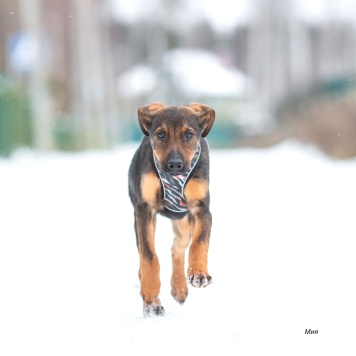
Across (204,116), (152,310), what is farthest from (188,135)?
(152,310)

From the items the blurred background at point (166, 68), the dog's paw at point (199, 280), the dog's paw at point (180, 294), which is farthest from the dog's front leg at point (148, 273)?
the blurred background at point (166, 68)

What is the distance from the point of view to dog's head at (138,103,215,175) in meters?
6.32

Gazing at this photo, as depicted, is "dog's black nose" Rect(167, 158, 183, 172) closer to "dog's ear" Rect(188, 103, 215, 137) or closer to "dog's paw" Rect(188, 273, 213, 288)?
"dog's ear" Rect(188, 103, 215, 137)

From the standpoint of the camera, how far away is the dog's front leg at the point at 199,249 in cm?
609

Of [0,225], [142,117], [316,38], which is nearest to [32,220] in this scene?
[0,225]

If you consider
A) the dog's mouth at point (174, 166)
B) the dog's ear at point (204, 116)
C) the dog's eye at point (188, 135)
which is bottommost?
the dog's mouth at point (174, 166)

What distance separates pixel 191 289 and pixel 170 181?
1421 millimetres

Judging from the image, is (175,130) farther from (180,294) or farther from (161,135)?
(180,294)

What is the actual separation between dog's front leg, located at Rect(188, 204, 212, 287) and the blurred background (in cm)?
2251

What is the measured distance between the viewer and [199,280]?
19.9 ft

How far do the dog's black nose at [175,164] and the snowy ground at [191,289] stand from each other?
983 millimetres

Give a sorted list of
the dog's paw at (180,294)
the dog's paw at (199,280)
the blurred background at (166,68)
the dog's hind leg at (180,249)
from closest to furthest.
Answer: the dog's paw at (199,280) → the dog's paw at (180,294) → the dog's hind leg at (180,249) → the blurred background at (166,68)

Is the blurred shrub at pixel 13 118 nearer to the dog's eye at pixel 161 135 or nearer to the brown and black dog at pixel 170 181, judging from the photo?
the brown and black dog at pixel 170 181

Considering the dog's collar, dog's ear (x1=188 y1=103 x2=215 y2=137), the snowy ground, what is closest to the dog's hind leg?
the snowy ground
